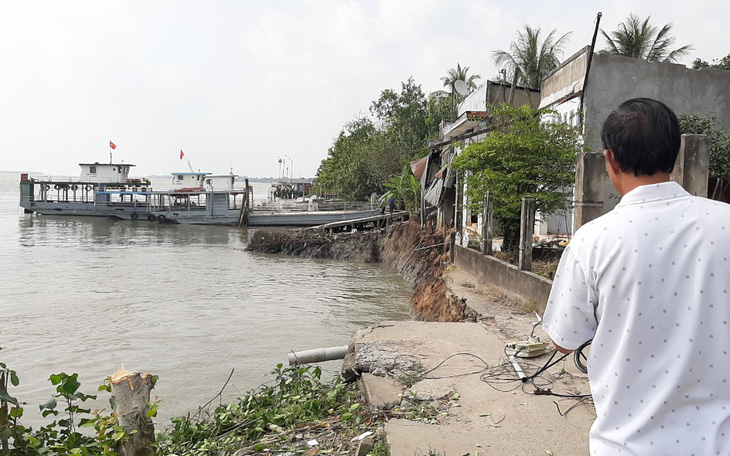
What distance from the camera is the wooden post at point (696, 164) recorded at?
19.7ft

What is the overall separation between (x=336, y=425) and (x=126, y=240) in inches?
1128

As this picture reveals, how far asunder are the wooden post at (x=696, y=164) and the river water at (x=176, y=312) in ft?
16.6

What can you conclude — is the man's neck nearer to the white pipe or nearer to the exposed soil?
the white pipe

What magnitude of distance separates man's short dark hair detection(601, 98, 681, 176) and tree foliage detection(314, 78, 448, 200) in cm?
3218

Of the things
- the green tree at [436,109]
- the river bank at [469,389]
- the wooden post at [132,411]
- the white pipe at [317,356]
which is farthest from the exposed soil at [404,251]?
the green tree at [436,109]

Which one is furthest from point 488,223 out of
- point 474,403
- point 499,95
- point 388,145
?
point 388,145

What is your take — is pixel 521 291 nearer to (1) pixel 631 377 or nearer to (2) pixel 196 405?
(2) pixel 196 405

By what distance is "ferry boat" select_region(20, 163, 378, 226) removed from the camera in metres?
36.7

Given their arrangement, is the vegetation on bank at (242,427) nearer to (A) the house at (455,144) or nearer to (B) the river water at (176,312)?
(B) the river water at (176,312)

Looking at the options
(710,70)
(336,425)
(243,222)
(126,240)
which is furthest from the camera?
(243,222)

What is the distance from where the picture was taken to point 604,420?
5.18 feet

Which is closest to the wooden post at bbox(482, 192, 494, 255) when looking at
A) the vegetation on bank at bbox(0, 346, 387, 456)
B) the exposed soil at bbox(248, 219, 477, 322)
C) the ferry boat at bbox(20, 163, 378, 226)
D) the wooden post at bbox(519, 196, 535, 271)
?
the exposed soil at bbox(248, 219, 477, 322)

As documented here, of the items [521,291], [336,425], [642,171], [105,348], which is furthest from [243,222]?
[642,171]

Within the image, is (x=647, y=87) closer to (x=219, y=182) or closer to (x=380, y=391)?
(x=380, y=391)
